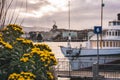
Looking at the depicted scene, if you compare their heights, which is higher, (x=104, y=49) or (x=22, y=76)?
(x=22, y=76)

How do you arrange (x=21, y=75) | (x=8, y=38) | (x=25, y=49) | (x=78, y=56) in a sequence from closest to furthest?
(x=21, y=75) → (x=25, y=49) → (x=8, y=38) → (x=78, y=56)

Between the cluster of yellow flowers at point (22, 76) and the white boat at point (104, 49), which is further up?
the cluster of yellow flowers at point (22, 76)

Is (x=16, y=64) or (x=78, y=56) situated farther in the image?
(x=78, y=56)

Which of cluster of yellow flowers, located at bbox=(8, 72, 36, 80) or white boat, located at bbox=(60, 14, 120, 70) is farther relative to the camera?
white boat, located at bbox=(60, 14, 120, 70)

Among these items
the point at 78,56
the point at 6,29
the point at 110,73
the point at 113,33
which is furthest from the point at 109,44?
the point at 6,29

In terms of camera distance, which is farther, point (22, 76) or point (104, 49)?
point (104, 49)

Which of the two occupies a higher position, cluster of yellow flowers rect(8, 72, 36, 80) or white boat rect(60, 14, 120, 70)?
cluster of yellow flowers rect(8, 72, 36, 80)

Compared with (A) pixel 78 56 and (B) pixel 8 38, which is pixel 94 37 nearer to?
(A) pixel 78 56

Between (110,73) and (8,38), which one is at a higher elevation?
(8,38)

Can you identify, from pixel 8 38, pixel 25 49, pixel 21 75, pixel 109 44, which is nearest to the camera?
pixel 21 75

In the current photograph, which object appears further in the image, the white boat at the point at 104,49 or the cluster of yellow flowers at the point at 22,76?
the white boat at the point at 104,49

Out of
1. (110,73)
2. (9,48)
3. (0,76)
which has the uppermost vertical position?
(9,48)

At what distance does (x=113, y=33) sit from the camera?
47969 mm

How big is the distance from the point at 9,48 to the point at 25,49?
536mm
